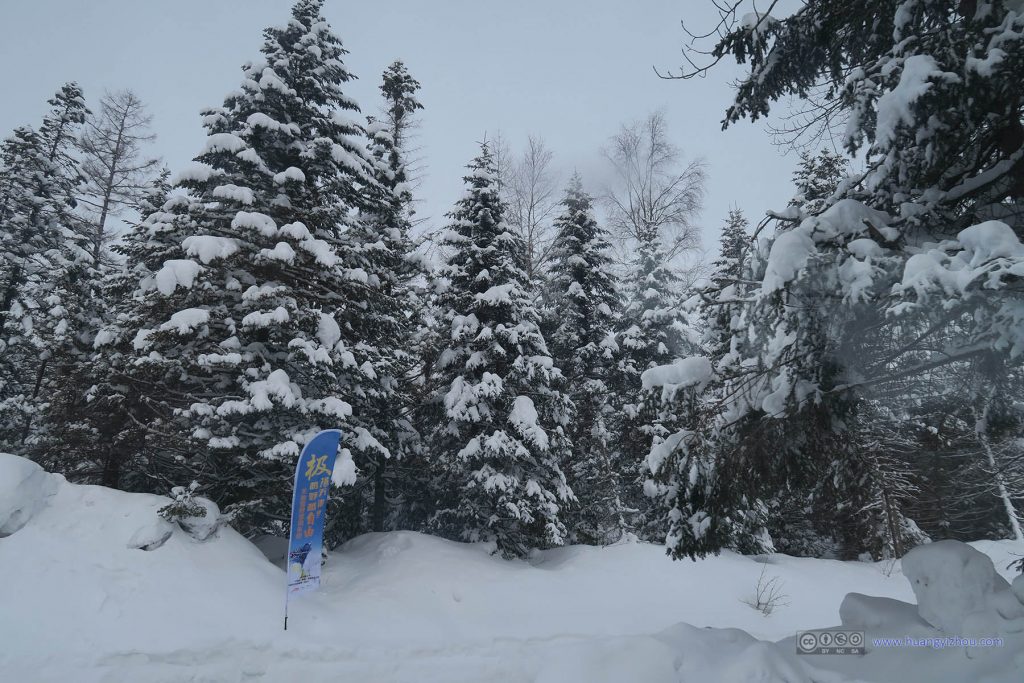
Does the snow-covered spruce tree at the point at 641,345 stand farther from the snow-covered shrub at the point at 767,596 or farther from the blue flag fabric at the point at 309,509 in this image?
the blue flag fabric at the point at 309,509

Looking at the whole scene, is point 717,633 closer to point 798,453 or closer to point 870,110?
point 798,453

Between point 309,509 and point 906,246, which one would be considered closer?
point 906,246

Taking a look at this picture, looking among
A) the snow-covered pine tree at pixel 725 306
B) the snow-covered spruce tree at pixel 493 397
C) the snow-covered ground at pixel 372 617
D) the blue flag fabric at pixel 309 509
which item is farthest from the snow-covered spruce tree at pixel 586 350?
the snow-covered pine tree at pixel 725 306

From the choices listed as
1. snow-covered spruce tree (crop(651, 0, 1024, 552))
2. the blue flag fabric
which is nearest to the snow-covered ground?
the blue flag fabric

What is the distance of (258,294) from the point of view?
8406 millimetres

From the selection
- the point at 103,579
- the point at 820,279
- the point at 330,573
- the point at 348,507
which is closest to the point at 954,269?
the point at 820,279

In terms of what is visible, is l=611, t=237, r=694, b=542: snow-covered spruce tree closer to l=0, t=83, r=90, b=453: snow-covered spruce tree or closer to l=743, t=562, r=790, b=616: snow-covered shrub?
l=743, t=562, r=790, b=616: snow-covered shrub

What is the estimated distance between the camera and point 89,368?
10.8m

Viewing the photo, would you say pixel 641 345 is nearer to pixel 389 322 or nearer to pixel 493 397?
pixel 493 397

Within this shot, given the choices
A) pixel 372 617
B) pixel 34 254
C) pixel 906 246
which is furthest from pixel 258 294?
pixel 34 254

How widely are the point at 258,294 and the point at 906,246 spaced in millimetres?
8696

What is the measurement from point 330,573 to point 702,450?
7439 millimetres

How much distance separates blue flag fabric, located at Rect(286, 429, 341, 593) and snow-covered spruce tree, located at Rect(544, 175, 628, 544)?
7.38 metres

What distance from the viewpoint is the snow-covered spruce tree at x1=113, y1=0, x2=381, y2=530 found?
8.30 metres
